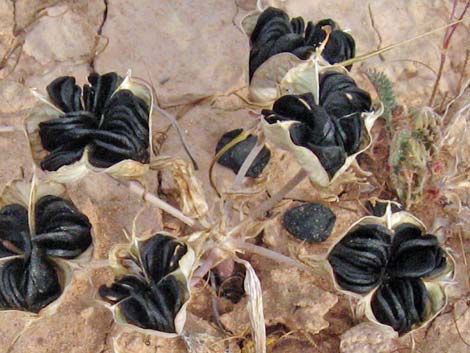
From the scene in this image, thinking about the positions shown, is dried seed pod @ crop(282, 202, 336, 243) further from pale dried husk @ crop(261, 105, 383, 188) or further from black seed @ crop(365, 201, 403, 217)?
pale dried husk @ crop(261, 105, 383, 188)

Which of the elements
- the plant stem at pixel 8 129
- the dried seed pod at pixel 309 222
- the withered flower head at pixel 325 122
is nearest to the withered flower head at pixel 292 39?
the withered flower head at pixel 325 122

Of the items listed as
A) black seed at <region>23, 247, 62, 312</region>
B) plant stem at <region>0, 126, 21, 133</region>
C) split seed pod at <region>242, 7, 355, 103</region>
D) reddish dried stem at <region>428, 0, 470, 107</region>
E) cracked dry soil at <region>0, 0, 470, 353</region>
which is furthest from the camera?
reddish dried stem at <region>428, 0, 470, 107</region>

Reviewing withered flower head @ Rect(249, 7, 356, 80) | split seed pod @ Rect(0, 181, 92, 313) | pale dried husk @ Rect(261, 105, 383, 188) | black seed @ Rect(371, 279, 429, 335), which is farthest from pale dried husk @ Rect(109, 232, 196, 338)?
withered flower head @ Rect(249, 7, 356, 80)

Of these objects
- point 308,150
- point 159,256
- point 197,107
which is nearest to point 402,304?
point 308,150

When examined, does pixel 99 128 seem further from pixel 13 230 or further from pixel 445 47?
pixel 445 47

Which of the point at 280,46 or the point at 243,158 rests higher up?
the point at 280,46
